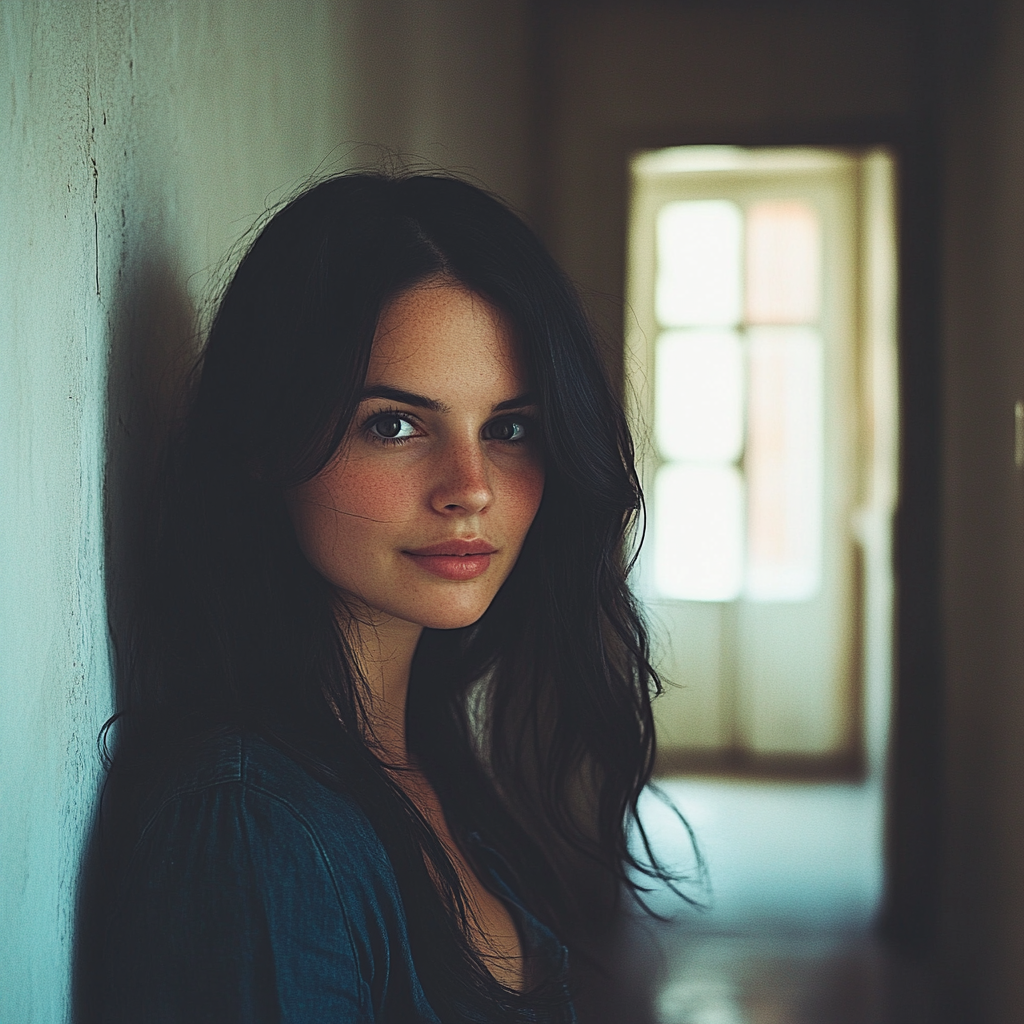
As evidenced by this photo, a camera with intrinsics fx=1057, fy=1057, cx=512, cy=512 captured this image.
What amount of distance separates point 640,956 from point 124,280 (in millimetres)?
2707

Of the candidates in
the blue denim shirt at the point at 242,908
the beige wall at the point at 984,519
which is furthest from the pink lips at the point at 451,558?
the beige wall at the point at 984,519

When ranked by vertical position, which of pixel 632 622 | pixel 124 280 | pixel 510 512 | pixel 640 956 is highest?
pixel 124 280

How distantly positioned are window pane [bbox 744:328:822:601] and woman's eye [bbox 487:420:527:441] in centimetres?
419

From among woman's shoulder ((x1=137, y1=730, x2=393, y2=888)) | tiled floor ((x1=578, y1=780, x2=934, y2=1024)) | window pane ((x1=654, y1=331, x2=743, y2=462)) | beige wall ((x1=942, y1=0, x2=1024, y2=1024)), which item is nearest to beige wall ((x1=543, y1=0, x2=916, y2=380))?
beige wall ((x1=942, y1=0, x2=1024, y2=1024))

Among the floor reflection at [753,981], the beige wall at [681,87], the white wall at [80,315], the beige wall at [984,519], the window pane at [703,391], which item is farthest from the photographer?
the window pane at [703,391]

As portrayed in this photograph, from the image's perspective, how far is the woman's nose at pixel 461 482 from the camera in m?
0.83

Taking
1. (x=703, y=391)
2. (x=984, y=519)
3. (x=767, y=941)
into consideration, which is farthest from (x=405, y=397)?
(x=703, y=391)

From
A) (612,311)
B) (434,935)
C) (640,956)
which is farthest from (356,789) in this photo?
(612,311)

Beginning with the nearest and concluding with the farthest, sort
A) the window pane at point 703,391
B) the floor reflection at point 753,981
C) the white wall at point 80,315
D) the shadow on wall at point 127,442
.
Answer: the white wall at point 80,315
the shadow on wall at point 127,442
the floor reflection at point 753,981
the window pane at point 703,391

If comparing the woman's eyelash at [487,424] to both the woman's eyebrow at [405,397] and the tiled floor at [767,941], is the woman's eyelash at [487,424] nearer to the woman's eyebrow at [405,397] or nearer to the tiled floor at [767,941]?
the woman's eyebrow at [405,397]

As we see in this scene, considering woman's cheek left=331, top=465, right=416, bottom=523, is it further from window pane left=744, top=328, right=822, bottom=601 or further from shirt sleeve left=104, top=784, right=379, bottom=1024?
window pane left=744, top=328, right=822, bottom=601

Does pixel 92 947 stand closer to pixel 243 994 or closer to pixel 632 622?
pixel 243 994

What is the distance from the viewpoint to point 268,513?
2.86 feet

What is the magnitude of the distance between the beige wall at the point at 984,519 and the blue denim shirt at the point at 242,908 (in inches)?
68.1
